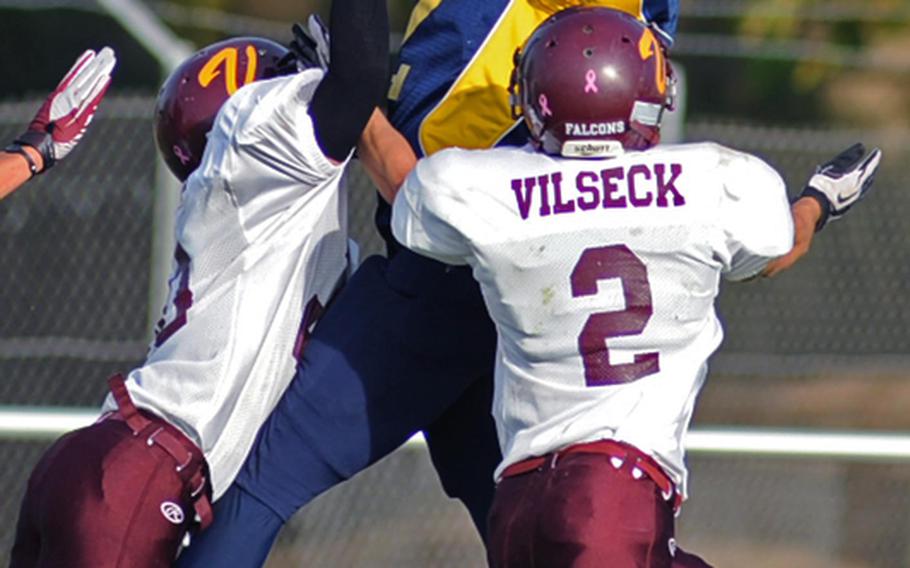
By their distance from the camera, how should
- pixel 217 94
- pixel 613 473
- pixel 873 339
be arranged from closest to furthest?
1. pixel 613 473
2. pixel 217 94
3. pixel 873 339

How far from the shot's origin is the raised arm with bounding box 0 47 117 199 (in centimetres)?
462

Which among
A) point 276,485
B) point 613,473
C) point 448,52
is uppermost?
point 448,52

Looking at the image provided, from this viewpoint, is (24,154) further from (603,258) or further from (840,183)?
(840,183)

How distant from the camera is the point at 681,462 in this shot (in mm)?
4039

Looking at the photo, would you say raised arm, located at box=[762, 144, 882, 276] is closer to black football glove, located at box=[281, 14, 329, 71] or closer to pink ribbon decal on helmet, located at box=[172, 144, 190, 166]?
black football glove, located at box=[281, 14, 329, 71]

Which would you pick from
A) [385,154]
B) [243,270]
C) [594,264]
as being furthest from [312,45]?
[594,264]

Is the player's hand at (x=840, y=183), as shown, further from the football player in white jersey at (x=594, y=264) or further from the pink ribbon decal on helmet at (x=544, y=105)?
the pink ribbon decal on helmet at (x=544, y=105)

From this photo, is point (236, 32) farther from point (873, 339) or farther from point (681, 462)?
point (681, 462)

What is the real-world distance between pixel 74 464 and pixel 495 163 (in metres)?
1.01

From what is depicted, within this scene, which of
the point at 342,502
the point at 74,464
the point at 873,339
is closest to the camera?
the point at 74,464

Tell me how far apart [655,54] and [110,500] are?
1.36 metres

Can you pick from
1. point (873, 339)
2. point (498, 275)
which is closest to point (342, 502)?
point (873, 339)

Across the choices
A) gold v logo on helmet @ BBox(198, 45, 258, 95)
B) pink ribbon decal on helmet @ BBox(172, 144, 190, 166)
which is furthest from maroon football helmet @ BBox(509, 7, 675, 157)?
pink ribbon decal on helmet @ BBox(172, 144, 190, 166)

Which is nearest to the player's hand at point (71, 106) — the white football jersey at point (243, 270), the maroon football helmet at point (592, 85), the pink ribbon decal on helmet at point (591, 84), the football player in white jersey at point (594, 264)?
the white football jersey at point (243, 270)
